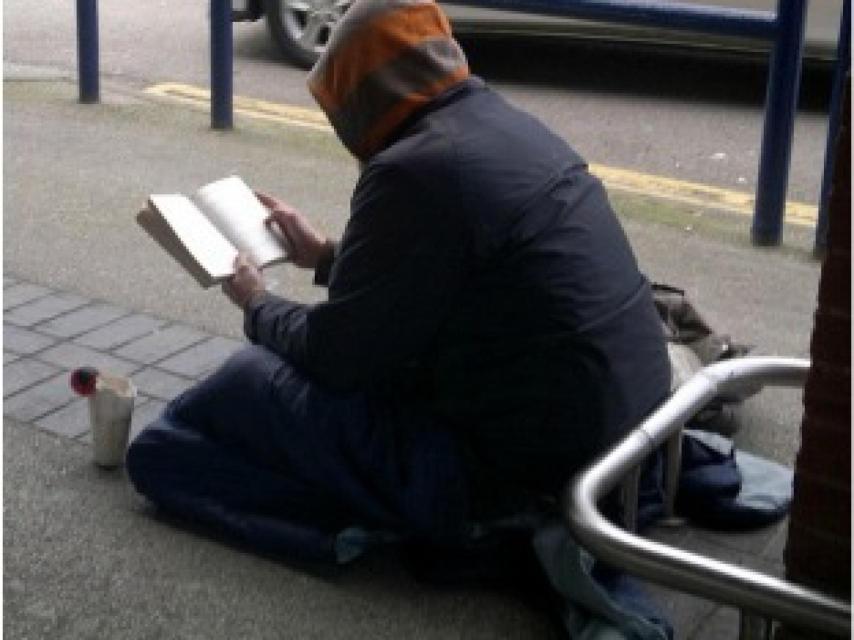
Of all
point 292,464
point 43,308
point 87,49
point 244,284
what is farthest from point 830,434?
point 87,49

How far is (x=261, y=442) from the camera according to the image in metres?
3.07

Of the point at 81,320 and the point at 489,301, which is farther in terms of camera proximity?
the point at 81,320

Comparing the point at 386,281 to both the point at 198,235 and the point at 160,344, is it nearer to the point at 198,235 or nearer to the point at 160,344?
the point at 198,235

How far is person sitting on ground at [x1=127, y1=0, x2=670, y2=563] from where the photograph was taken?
2.80 meters

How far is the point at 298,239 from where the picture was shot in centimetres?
345

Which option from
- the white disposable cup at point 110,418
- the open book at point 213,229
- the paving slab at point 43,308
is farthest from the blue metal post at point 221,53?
the white disposable cup at point 110,418

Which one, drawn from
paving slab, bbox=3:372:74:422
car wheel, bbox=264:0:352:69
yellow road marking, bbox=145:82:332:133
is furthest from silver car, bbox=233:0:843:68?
paving slab, bbox=3:372:74:422

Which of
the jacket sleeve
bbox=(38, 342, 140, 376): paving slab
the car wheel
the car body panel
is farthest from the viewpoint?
the car wheel

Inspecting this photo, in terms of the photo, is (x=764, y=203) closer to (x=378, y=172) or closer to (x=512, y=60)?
(x=378, y=172)

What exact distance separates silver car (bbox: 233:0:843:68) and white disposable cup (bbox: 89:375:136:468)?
4.20 metres

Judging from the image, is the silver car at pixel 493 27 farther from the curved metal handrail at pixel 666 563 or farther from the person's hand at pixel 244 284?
the curved metal handrail at pixel 666 563

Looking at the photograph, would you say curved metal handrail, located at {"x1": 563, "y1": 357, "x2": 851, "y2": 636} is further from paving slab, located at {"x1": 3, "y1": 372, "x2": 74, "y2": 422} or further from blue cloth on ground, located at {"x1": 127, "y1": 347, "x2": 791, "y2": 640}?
paving slab, located at {"x1": 3, "y1": 372, "x2": 74, "y2": 422}

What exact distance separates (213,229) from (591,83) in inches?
187

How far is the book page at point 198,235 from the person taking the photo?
3240 mm
